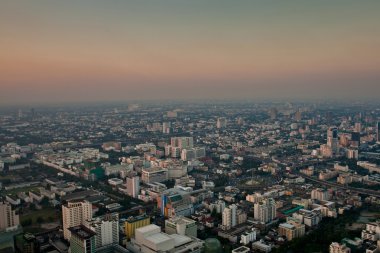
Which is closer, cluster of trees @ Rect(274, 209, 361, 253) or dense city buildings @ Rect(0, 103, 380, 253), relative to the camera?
cluster of trees @ Rect(274, 209, 361, 253)

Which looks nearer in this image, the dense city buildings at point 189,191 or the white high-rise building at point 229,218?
the dense city buildings at point 189,191

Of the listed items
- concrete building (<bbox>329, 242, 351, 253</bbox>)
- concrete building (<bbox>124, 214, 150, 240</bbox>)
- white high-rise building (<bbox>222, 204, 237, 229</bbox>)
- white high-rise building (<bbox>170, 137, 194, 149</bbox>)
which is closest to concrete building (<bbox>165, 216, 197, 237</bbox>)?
concrete building (<bbox>124, 214, 150, 240</bbox>)

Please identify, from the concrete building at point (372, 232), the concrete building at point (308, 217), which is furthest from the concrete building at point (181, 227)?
the concrete building at point (372, 232)

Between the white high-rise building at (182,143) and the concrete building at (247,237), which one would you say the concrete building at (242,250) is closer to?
the concrete building at (247,237)

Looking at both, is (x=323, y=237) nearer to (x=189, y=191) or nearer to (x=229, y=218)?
(x=229, y=218)

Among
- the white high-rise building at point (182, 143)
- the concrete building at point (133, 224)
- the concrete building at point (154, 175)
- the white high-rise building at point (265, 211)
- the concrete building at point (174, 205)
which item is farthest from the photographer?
the white high-rise building at point (182, 143)

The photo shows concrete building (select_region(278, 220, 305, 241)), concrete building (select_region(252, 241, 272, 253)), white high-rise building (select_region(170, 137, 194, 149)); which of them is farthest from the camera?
white high-rise building (select_region(170, 137, 194, 149))

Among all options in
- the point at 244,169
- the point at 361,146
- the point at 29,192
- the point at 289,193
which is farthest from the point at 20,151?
the point at 361,146

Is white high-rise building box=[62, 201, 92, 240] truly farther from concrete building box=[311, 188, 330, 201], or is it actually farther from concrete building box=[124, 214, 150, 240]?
concrete building box=[311, 188, 330, 201]
